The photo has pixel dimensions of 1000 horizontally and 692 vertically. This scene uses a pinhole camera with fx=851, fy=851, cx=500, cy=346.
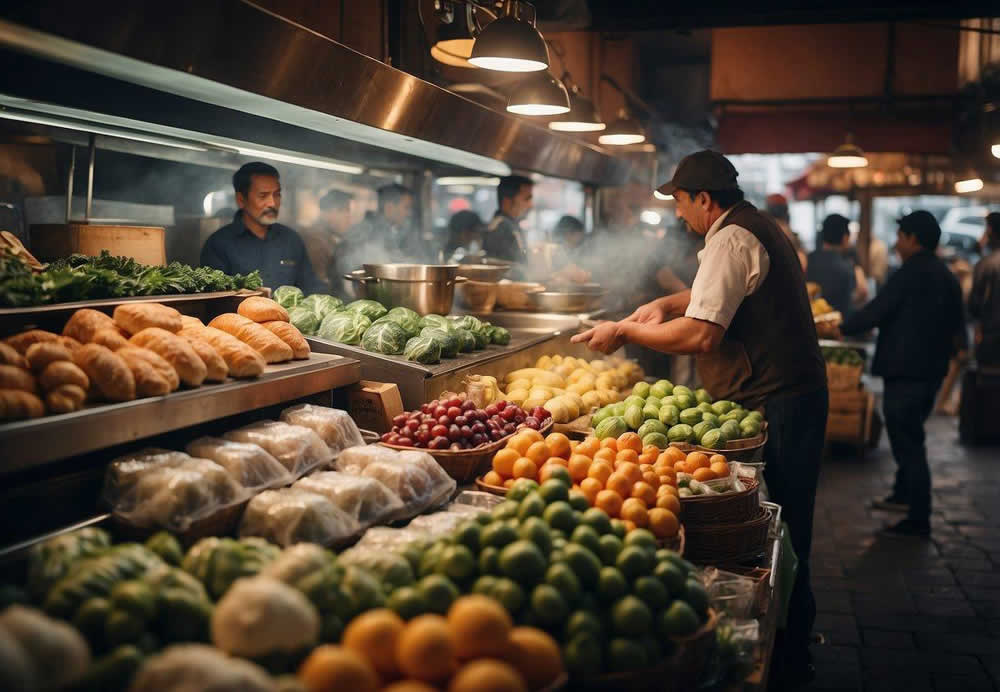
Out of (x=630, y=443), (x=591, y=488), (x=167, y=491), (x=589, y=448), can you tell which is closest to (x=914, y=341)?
(x=630, y=443)

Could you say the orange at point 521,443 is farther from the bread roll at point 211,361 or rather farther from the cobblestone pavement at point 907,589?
the cobblestone pavement at point 907,589

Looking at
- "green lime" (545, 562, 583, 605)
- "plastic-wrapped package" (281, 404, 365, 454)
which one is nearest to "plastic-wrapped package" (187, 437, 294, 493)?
"plastic-wrapped package" (281, 404, 365, 454)

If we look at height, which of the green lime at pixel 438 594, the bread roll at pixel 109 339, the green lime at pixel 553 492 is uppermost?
the bread roll at pixel 109 339

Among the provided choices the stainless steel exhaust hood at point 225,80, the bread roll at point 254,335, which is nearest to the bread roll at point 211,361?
the bread roll at point 254,335

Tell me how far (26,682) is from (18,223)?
448 centimetres

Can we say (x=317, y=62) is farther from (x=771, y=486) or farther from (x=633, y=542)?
(x=771, y=486)

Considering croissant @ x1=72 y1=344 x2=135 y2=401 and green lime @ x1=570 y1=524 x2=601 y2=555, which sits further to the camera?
croissant @ x1=72 y1=344 x2=135 y2=401

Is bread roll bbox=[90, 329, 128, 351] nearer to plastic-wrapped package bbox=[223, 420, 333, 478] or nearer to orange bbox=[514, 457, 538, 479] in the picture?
plastic-wrapped package bbox=[223, 420, 333, 478]

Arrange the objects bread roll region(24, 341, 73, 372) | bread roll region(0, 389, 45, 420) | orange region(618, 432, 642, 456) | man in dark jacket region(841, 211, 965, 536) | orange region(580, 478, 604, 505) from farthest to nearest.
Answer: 1. man in dark jacket region(841, 211, 965, 536)
2. orange region(618, 432, 642, 456)
3. orange region(580, 478, 604, 505)
4. bread roll region(24, 341, 73, 372)
5. bread roll region(0, 389, 45, 420)

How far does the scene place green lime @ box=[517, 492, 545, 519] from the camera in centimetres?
228

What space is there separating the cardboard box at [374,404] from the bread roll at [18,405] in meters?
1.44

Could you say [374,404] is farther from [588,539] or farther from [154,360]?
[588,539]

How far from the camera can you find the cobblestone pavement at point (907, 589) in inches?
169

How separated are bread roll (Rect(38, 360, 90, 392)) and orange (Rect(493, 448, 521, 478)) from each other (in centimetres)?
131
